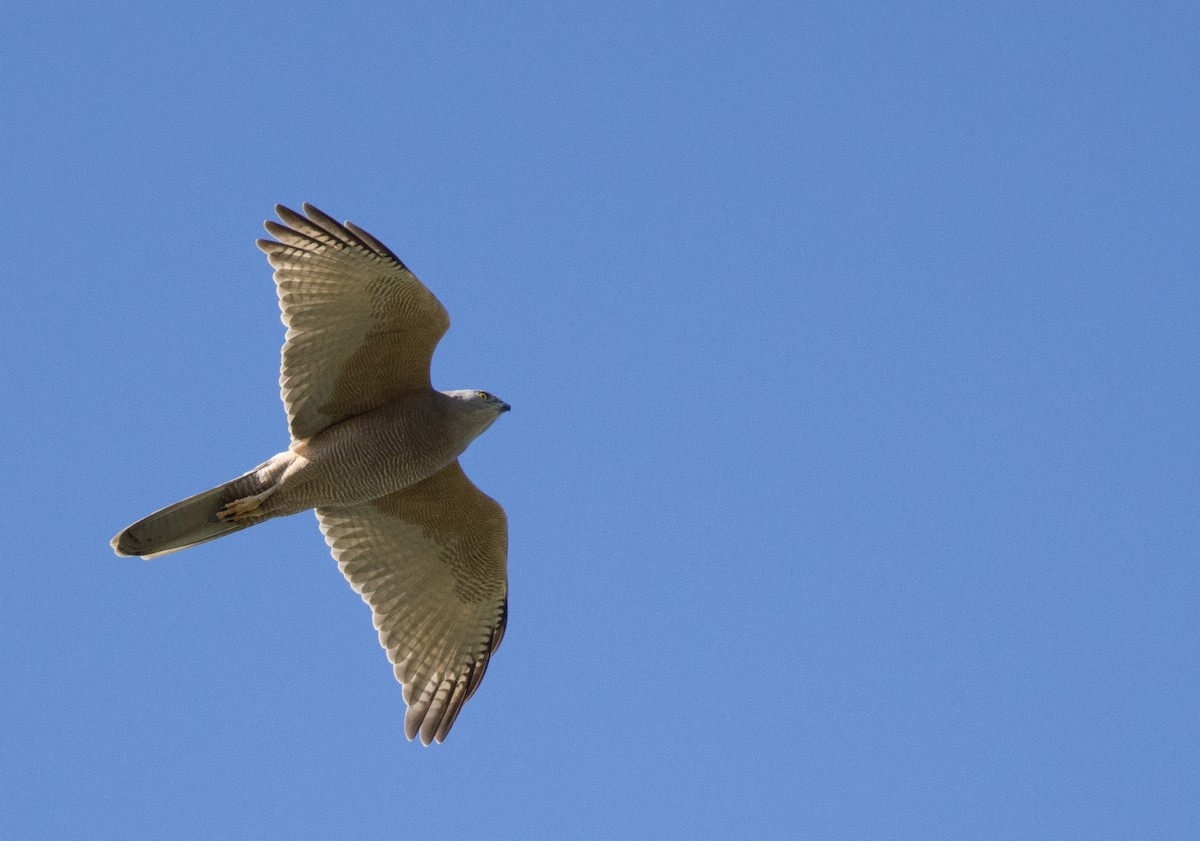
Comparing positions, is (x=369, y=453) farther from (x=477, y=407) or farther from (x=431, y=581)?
(x=431, y=581)

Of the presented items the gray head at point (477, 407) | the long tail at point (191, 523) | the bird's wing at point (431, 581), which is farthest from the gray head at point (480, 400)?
the long tail at point (191, 523)

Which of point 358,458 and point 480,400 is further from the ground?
point 480,400

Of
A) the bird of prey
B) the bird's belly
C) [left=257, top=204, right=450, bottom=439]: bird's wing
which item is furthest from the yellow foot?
[left=257, top=204, right=450, bottom=439]: bird's wing

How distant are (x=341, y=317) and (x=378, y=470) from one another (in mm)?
1362

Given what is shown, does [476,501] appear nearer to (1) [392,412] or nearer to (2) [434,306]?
(1) [392,412]

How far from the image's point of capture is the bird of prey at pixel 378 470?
12570mm

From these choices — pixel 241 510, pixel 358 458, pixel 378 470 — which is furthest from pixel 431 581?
pixel 241 510

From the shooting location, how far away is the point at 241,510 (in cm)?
1289

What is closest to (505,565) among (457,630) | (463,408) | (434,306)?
(457,630)

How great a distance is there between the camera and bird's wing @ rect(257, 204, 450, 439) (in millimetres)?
12453

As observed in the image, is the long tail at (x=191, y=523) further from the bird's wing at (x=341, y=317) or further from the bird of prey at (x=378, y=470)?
the bird's wing at (x=341, y=317)

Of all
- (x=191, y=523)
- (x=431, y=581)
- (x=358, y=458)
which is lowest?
(x=191, y=523)

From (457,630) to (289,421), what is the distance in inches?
112

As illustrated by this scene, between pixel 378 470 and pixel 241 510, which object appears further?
pixel 378 470
